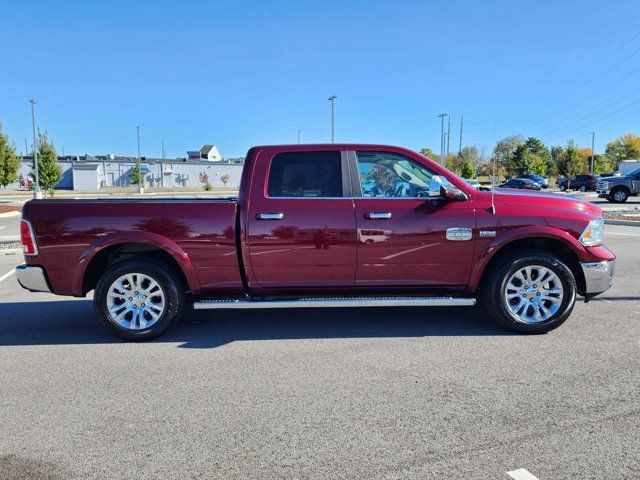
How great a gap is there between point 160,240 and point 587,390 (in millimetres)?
3876

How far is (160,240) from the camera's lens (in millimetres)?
4973

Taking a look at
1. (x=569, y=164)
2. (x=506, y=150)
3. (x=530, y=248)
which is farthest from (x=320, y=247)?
(x=506, y=150)

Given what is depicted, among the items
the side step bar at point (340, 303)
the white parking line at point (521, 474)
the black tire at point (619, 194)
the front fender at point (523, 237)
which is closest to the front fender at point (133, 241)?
the side step bar at point (340, 303)

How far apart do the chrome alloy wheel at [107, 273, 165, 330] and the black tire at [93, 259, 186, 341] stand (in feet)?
0.11

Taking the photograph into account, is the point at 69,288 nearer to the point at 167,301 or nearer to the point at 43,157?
the point at 167,301

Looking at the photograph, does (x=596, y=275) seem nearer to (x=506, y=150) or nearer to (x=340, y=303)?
(x=340, y=303)

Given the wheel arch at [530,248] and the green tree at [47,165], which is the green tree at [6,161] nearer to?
the green tree at [47,165]

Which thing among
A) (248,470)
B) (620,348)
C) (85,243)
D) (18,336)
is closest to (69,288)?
(85,243)

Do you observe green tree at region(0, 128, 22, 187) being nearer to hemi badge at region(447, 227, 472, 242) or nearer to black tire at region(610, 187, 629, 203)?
hemi badge at region(447, 227, 472, 242)

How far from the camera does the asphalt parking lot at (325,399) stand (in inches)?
113

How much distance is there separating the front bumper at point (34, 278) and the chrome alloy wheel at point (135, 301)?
69cm

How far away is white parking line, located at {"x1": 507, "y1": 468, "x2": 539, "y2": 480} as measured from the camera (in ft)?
8.79

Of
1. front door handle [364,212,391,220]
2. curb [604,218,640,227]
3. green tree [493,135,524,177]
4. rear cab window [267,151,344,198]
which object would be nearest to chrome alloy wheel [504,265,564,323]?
front door handle [364,212,391,220]

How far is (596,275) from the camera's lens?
5.07 metres
